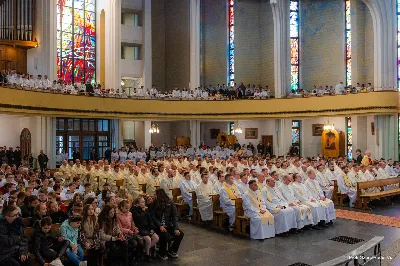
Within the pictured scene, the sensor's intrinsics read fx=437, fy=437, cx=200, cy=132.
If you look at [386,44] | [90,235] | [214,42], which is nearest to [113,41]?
[214,42]

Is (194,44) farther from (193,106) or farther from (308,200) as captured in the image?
(308,200)

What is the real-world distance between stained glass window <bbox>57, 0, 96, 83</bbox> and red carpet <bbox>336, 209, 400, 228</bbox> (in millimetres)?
21812

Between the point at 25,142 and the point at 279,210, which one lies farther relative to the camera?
the point at 25,142

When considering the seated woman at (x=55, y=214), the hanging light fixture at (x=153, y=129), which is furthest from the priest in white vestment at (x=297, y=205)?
the hanging light fixture at (x=153, y=129)

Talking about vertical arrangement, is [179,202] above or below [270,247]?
above

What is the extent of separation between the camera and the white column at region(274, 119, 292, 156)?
3017 cm

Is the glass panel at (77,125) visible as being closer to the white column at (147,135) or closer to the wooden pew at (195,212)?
the white column at (147,135)

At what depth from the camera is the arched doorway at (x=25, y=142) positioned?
84.0 feet

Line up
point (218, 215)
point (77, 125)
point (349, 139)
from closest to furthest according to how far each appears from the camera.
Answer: point (218, 215) → point (77, 125) → point (349, 139)

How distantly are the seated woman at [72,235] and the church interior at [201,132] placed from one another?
26mm

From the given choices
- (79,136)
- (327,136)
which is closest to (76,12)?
(79,136)

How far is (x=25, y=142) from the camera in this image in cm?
2569

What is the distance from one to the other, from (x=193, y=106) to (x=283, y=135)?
21.5 feet

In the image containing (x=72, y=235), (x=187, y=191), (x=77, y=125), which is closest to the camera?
(x=72, y=235)
